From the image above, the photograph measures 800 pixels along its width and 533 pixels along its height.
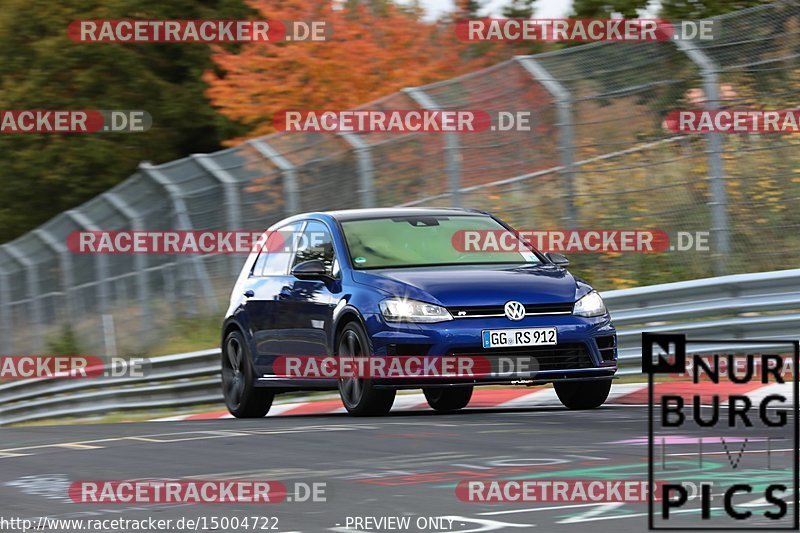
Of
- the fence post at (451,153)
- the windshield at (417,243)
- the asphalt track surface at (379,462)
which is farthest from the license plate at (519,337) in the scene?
the fence post at (451,153)

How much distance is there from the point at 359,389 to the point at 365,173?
712cm

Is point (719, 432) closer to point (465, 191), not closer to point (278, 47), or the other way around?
point (465, 191)

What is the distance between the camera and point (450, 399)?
13625 millimetres

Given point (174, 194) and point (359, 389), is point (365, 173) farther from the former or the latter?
point (359, 389)

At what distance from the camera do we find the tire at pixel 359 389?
12.0 meters

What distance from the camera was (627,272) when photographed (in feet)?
60.0

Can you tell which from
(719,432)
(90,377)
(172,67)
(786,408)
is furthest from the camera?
(172,67)

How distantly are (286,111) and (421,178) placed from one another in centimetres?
1544

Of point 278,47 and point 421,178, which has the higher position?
point 278,47

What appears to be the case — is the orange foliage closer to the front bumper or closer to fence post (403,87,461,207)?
fence post (403,87,461,207)

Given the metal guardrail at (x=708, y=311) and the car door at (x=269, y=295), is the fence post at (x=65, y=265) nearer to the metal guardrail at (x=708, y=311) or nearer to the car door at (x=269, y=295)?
the metal guardrail at (x=708, y=311)

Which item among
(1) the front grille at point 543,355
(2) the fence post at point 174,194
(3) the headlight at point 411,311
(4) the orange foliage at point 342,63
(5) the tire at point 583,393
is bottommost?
(5) the tire at point 583,393

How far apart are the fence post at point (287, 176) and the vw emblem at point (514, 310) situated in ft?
29.0

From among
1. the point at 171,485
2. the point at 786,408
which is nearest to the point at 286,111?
the point at 786,408
